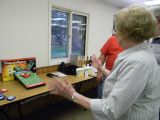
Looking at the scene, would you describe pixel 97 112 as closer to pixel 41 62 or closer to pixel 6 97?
pixel 6 97

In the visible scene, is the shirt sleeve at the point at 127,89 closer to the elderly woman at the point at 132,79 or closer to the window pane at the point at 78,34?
the elderly woman at the point at 132,79

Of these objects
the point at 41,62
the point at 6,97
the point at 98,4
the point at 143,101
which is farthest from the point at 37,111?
the point at 98,4

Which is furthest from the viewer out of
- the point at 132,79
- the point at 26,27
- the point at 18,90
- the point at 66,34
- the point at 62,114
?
the point at 66,34

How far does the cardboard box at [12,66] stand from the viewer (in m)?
2.37

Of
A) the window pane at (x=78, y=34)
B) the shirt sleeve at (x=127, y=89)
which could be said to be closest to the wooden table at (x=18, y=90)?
the shirt sleeve at (x=127, y=89)

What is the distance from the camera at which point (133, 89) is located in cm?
79

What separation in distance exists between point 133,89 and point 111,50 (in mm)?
1895

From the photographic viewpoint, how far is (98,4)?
12.9ft

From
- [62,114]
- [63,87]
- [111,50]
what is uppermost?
[111,50]

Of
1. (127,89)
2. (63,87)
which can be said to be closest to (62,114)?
(63,87)

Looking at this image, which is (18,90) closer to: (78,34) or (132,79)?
(132,79)

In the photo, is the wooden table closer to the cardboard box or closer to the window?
the cardboard box

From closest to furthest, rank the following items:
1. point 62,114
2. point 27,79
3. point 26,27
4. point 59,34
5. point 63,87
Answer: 1. point 63,87
2. point 27,79
3. point 26,27
4. point 62,114
5. point 59,34

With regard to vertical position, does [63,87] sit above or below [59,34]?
below
